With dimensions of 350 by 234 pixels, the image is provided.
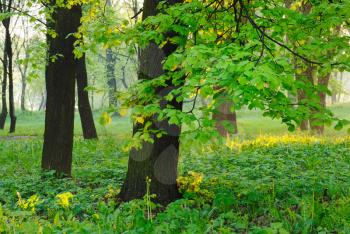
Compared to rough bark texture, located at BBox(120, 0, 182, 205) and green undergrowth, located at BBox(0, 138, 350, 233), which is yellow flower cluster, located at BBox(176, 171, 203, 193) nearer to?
green undergrowth, located at BBox(0, 138, 350, 233)

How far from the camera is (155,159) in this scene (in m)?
6.34

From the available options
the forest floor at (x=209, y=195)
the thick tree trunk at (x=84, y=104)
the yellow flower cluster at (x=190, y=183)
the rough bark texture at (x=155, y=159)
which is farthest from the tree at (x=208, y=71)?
the thick tree trunk at (x=84, y=104)

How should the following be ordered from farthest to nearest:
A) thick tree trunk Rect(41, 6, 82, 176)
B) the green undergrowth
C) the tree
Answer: thick tree trunk Rect(41, 6, 82, 176) < the green undergrowth < the tree

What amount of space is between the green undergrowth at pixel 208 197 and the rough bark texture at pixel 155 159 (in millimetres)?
297

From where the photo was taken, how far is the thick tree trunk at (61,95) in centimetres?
859

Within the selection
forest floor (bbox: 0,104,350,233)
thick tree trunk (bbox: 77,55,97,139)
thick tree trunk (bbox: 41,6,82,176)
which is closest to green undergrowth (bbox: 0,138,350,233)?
forest floor (bbox: 0,104,350,233)

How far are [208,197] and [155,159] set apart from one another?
3.38 feet

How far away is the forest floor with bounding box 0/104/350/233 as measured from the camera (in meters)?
4.71

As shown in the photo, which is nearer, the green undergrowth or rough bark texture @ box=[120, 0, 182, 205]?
the green undergrowth

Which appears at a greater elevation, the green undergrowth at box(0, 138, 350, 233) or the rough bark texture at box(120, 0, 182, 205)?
the rough bark texture at box(120, 0, 182, 205)

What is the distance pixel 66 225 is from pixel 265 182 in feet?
12.0

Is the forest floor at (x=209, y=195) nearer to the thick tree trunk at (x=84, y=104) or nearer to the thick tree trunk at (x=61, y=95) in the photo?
the thick tree trunk at (x=61, y=95)

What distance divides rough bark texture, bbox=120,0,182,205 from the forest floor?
0.93ft

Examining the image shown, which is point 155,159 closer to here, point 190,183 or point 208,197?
point 190,183
